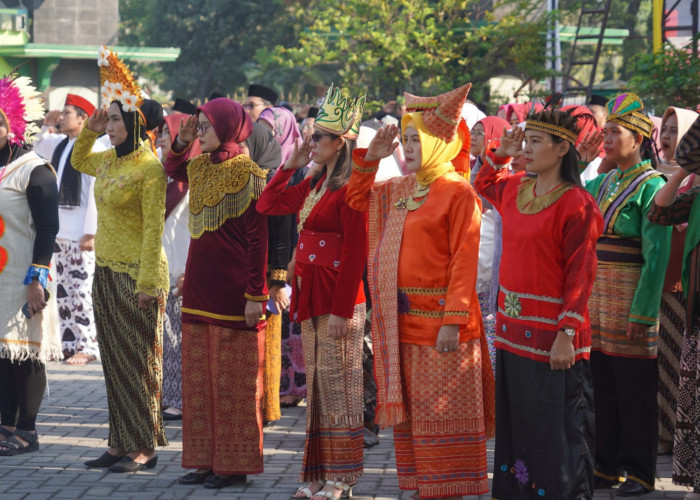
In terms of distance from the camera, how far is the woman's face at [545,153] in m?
4.93

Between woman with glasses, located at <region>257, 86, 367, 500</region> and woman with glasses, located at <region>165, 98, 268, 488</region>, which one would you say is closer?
woman with glasses, located at <region>257, 86, 367, 500</region>

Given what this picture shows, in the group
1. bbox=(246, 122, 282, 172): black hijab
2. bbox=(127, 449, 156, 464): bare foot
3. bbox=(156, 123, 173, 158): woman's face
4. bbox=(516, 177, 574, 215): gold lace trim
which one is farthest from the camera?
bbox=(246, 122, 282, 172): black hijab

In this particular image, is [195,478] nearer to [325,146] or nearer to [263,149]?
[325,146]

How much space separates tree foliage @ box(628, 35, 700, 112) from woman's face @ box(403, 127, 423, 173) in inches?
223

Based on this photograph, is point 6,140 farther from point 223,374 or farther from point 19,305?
point 223,374

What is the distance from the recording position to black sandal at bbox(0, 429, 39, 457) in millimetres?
6746

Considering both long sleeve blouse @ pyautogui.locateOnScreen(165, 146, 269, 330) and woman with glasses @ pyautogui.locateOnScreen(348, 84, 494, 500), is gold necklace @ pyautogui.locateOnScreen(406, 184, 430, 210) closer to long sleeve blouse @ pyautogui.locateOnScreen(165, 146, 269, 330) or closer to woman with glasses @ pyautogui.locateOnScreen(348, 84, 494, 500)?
woman with glasses @ pyautogui.locateOnScreen(348, 84, 494, 500)

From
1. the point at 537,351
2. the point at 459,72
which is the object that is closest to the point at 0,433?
the point at 537,351

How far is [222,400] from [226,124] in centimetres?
155

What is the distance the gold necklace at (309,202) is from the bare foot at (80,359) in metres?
5.04

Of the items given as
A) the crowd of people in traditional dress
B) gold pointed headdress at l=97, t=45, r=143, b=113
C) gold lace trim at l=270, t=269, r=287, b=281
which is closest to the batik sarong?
the crowd of people in traditional dress

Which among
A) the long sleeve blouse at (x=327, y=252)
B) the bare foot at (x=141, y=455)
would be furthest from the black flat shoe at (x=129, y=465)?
the long sleeve blouse at (x=327, y=252)

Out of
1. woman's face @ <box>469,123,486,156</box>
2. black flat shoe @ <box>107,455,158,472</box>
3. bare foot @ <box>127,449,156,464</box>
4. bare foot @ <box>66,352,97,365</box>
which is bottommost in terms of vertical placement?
black flat shoe @ <box>107,455,158,472</box>

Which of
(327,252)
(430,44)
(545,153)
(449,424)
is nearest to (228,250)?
(327,252)
